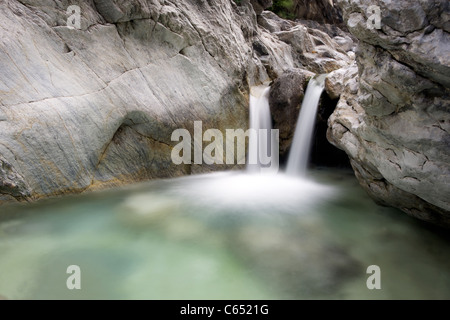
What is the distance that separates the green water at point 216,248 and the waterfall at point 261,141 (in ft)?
9.00

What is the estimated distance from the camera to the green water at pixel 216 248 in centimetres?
327

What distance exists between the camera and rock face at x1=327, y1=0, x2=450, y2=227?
110 inches

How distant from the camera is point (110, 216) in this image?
513cm

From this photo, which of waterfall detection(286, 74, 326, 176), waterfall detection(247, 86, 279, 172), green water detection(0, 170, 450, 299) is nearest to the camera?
green water detection(0, 170, 450, 299)

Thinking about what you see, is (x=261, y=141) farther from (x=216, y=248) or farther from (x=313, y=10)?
(x=313, y=10)

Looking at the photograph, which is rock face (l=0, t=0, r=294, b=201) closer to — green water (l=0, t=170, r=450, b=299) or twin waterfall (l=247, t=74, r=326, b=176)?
twin waterfall (l=247, t=74, r=326, b=176)

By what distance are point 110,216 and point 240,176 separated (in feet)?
13.0

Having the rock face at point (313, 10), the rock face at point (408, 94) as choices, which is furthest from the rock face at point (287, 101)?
the rock face at point (313, 10)

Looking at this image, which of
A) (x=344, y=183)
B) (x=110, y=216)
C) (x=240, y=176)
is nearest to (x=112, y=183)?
(x=110, y=216)

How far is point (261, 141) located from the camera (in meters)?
9.23

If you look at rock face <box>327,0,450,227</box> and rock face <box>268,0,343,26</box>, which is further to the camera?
rock face <box>268,0,343,26</box>

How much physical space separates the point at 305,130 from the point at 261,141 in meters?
1.47

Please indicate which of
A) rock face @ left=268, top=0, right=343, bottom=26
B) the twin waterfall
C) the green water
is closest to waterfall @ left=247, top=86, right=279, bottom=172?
the twin waterfall

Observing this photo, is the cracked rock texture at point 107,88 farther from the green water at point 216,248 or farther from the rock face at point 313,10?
the rock face at point 313,10
